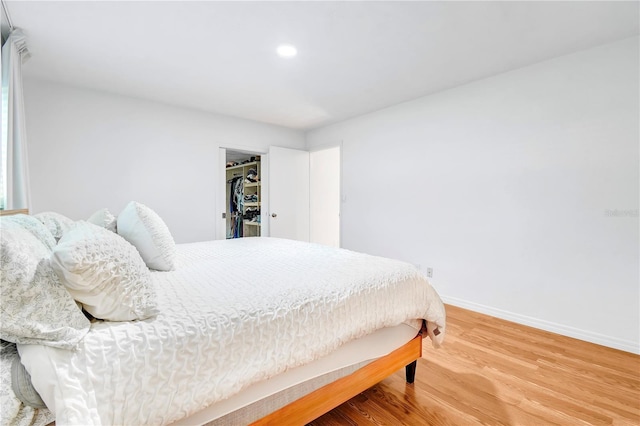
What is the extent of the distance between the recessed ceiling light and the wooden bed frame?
2370 mm

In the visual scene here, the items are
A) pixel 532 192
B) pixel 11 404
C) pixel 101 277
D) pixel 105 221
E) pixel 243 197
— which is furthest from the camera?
pixel 243 197

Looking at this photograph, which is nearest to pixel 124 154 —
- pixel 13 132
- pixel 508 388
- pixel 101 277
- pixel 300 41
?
pixel 13 132

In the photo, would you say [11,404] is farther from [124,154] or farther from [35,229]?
[124,154]

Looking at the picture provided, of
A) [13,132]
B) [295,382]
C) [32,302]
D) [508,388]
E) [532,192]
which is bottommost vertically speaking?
[508,388]

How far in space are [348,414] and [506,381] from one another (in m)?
1.09

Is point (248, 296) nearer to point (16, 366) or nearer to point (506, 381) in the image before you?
point (16, 366)

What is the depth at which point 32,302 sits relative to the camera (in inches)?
31.5

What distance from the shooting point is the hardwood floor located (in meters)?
1.55

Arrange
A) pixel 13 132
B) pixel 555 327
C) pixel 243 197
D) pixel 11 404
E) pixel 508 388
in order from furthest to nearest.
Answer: pixel 243 197 → pixel 555 327 → pixel 13 132 → pixel 508 388 → pixel 11 404

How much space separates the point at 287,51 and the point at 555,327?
11.2 ft

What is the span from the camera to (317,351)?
1.22 m

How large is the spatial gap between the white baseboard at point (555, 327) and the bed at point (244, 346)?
1548 mm

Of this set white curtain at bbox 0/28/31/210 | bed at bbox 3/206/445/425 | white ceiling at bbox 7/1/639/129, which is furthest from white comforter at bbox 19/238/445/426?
white ceiling at bbox 7/1/639/129

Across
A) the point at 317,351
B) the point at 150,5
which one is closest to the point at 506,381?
the point at 317,351
